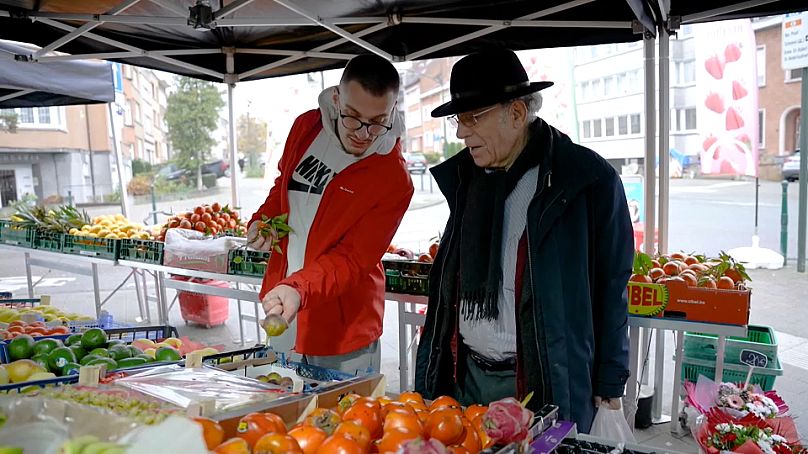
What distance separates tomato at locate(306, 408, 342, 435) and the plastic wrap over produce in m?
0.19

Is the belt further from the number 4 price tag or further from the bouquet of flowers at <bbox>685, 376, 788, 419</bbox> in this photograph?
the number 4 price tag

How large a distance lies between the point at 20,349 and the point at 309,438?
1.77m

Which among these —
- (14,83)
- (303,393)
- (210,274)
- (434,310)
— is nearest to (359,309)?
(434,310)

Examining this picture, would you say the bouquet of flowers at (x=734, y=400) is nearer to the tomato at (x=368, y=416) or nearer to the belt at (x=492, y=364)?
the belt at (x=492, y=364)

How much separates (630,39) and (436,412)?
334 centimetres

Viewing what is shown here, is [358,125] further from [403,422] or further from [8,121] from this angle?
[8,121]

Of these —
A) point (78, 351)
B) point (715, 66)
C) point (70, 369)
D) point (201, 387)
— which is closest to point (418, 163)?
point (715, 66)

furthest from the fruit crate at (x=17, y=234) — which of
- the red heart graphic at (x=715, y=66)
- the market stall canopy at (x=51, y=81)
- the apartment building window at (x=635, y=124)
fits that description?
the apartment building window at (x=635, y=124)

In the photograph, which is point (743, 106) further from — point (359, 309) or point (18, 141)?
point (18, 141)

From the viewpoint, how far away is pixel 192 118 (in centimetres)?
1555

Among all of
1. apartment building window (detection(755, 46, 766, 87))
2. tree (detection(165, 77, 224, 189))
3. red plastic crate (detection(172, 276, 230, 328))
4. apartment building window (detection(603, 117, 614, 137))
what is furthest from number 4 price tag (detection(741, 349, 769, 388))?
tree (detection(165, 77, 224, 189))

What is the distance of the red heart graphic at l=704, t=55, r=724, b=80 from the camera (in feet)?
21.9

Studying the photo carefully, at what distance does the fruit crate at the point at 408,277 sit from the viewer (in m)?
3.46

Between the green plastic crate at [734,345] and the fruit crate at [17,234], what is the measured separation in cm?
549
